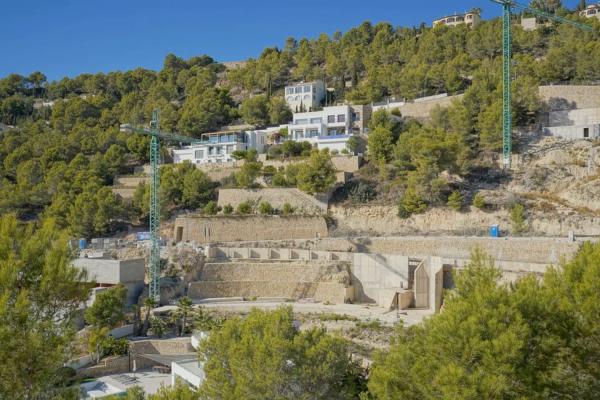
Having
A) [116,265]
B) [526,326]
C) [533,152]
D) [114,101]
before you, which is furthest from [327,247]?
[114,101]

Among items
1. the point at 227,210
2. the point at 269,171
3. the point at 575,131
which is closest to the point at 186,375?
the point at 227,210

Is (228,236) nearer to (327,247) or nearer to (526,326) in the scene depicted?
(327,247)

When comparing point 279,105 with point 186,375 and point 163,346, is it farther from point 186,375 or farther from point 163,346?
point 186,375

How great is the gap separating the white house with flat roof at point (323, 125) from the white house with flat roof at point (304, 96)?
6.89 meters

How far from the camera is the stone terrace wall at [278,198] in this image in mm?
39656

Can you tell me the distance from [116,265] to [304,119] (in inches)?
966

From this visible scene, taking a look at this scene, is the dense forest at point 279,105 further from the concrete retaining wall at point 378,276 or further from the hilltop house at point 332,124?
the concrete retaining wall at point 378,276

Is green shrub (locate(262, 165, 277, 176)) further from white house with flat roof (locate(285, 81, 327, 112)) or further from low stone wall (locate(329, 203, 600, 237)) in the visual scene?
white house with flat roof (locate(285, 81, 327, 112))

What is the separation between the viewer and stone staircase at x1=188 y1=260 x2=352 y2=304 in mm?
32406

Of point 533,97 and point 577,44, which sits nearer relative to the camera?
point 533,97

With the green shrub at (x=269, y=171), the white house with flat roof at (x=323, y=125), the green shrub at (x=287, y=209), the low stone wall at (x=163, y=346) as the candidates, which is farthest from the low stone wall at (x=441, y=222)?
the low stone wall at (x=163, y=346)

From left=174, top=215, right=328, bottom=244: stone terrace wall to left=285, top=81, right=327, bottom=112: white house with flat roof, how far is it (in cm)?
2116

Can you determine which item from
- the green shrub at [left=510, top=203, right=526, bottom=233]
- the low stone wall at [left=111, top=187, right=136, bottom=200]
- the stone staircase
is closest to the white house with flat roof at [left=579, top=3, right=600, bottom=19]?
the green shrub at [left=510, top=203, right=526, bottom=233]

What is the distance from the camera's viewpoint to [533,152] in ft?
125
